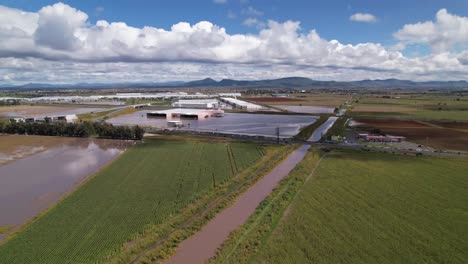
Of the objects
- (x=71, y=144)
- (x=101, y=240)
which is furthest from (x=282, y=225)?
(x=71, y=144)

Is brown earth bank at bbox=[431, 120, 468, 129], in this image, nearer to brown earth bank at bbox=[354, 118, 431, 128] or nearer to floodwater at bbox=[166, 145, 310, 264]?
brown earth bank at bbox=[354, 118, 431, 128]

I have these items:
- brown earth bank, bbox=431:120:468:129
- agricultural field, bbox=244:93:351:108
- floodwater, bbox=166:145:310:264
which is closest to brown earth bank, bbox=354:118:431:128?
brown earth bank, bbox=431:120:468:129

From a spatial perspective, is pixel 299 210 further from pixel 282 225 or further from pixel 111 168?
pixel 111 168

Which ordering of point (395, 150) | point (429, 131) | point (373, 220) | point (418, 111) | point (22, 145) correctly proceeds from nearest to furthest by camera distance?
point (373, 220) → point (395, 150) → point (22, 145) → point (429, 131) → point (418, 111)

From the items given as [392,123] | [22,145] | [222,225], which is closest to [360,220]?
[222,225]

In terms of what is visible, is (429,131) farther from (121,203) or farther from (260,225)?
(121,203)

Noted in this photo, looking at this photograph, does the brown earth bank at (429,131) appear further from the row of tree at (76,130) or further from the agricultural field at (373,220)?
the row of tree at (76,130)
